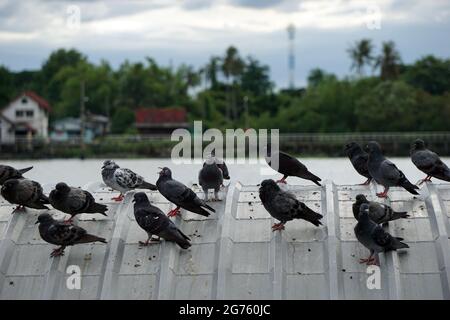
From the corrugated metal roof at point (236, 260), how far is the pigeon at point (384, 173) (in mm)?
532

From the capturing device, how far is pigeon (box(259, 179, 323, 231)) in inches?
663

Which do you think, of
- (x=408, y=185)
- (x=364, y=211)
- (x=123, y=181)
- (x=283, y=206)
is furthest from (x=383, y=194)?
(x=123, y=181)

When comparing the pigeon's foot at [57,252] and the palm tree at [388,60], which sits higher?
the palm tree at [388,60]

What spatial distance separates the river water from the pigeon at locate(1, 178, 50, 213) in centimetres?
2202

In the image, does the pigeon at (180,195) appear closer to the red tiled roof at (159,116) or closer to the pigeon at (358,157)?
the pigeon at (358,157)

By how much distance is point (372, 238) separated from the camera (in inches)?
621

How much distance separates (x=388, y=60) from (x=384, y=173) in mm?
91067

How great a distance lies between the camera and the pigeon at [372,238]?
15734 mm

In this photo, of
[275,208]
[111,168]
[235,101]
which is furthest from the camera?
[235,101]

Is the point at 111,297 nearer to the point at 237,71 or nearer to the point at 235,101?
the point at 235,101

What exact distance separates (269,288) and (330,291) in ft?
3.90

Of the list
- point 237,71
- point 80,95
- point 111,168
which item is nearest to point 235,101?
point 237,71

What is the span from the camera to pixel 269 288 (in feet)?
51.8

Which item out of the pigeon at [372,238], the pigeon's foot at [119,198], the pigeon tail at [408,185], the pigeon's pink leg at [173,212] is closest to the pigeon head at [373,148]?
the pigeon tail at [408,185]
